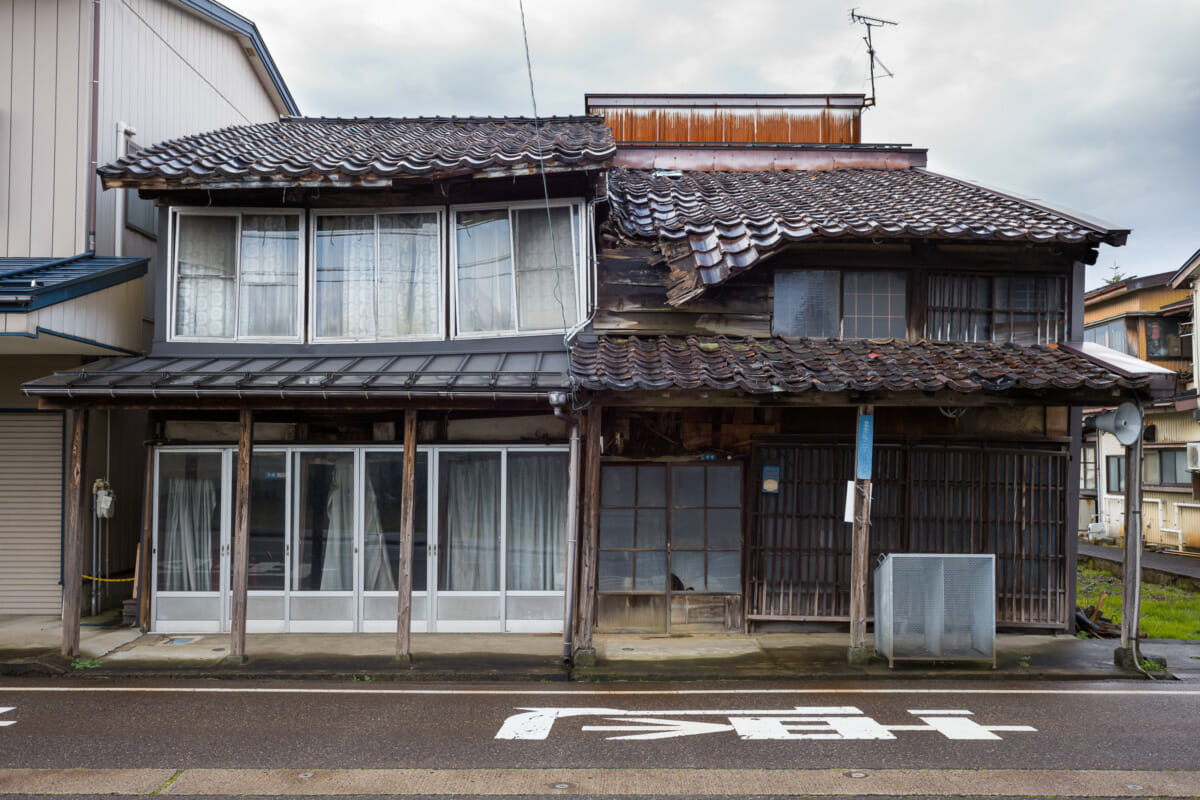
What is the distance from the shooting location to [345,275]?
11586mm

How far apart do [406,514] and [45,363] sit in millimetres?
6893

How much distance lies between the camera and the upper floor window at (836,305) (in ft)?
37.5

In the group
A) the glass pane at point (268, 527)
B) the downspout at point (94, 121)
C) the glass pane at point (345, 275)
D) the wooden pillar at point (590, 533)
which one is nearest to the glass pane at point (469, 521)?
the wooden pillar at point (590, 533)

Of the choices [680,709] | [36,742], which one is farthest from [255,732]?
[680,709]

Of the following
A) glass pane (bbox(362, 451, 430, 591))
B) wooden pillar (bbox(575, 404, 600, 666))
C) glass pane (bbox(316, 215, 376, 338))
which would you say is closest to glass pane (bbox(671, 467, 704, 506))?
wooden pillar (bbox(575, 404, 600, 666))

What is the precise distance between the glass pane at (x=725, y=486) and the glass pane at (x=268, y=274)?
246 inches

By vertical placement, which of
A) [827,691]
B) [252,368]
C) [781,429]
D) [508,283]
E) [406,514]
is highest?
[508,283]

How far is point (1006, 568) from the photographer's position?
36.9 feet

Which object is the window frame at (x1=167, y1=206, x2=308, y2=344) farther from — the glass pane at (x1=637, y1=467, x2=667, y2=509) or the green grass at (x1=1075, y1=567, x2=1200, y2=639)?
the green grass at (x1=1075, y1=567, x2=1200, y2=639)

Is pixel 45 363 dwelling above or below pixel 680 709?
above

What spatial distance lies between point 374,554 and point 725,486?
16.3 ft

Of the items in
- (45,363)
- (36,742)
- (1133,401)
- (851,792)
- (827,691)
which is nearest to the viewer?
(851,792)

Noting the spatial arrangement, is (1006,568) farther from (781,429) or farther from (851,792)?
(851,792)

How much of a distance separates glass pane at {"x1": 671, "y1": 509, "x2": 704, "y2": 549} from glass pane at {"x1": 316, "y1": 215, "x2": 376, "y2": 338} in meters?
5.09
